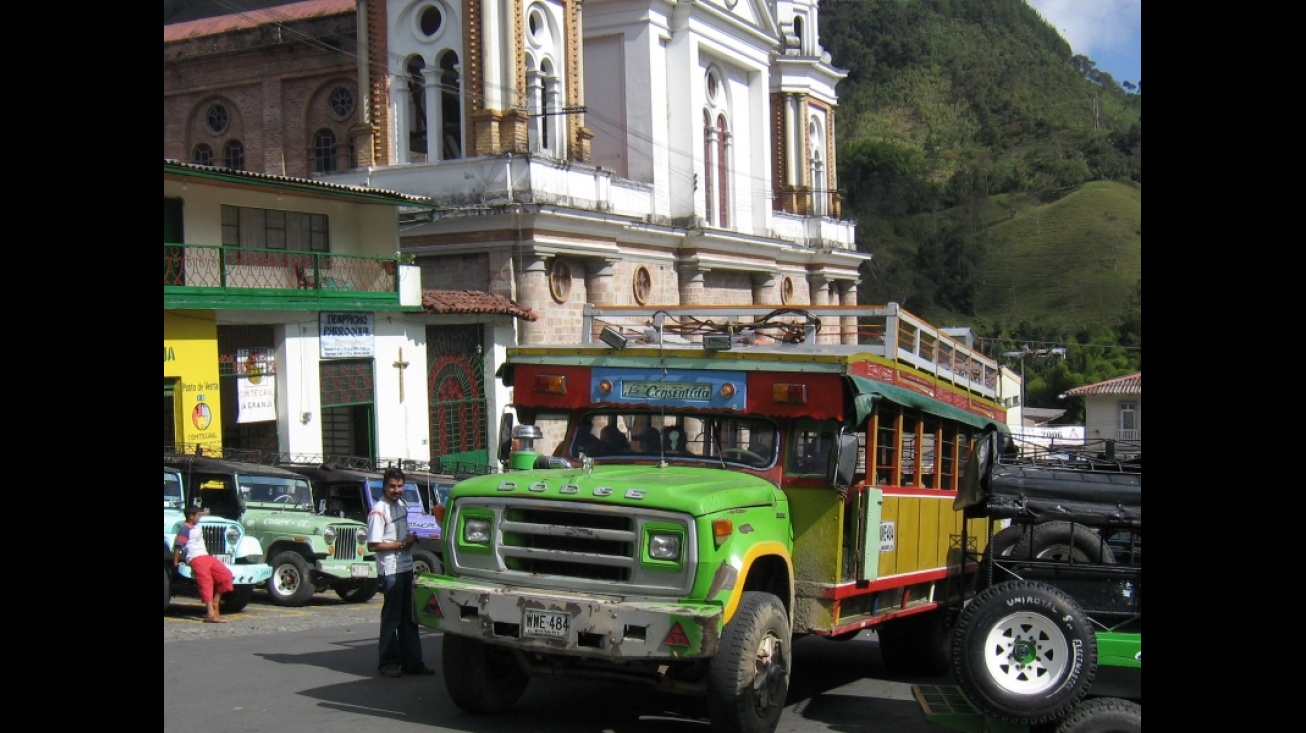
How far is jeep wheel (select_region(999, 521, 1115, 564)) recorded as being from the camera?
25.9ft

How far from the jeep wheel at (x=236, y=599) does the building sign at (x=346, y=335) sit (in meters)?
8.66

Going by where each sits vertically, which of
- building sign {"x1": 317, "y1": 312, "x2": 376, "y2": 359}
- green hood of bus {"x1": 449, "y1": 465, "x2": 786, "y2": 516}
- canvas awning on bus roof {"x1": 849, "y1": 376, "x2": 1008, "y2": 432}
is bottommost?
green hood of bus {"x1": 449, "y1": 465, "x2": 786, "y2": 516}

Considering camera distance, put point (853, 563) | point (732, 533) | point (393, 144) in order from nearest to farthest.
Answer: point (732, 533)
point (853, 563)
point (393, 144)

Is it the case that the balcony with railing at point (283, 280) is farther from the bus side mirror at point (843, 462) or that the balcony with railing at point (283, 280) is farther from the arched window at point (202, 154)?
the bus side mirror at point (843, 462)

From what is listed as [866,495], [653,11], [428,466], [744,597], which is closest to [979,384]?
[866,495]

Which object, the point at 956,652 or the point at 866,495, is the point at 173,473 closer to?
the point at 866,495

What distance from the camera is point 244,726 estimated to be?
8344 mm

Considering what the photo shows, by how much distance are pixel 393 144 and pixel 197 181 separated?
31.0 ft

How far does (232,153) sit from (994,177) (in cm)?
7731

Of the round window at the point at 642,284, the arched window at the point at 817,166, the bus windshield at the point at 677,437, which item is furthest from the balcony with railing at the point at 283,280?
the arched window at the point at 817,166

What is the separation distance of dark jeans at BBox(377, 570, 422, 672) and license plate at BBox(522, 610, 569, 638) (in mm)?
2482

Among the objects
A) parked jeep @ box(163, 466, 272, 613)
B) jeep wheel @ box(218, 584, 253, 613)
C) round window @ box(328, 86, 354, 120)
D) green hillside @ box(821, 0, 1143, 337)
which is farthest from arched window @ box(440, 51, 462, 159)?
green hillside @ box(821, 0, 1143, 337)

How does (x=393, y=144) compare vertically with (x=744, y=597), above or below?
above

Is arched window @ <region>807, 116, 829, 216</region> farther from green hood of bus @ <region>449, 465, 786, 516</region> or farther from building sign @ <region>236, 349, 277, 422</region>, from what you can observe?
green hood of bus @ <region>449, 465, 786, 516</region>
